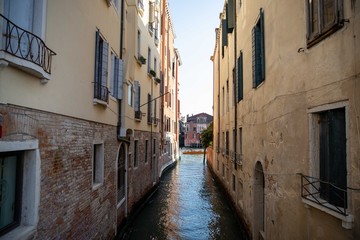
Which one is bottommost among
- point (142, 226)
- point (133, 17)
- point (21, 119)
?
point (142, 226)

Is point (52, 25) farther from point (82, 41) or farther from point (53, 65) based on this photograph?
point (82, 41)

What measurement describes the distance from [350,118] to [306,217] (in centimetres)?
183

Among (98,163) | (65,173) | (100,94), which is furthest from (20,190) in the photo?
(98,163)

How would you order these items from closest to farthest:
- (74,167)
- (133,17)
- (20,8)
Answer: (20,8), (74,167), (133,17)

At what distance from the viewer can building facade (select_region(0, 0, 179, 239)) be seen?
378 centimetres

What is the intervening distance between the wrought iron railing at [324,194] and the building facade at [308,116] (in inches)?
0.5

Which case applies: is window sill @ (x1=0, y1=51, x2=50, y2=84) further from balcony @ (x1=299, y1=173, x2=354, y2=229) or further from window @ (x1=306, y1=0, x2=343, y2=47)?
balcony @ (x1=299, y1=173, x2=354, y2=229)

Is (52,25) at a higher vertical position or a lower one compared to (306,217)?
higher

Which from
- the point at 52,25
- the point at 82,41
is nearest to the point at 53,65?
the point at 52,25

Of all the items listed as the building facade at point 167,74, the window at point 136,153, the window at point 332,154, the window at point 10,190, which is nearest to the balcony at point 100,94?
the window at point 10,190

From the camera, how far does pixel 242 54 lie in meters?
10.7

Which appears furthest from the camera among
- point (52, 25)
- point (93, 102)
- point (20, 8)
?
point (93, 102)

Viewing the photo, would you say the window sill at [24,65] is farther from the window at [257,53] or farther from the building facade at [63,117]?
the window at [257,53]

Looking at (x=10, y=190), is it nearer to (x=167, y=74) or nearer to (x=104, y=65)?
(x=104, y=65)
